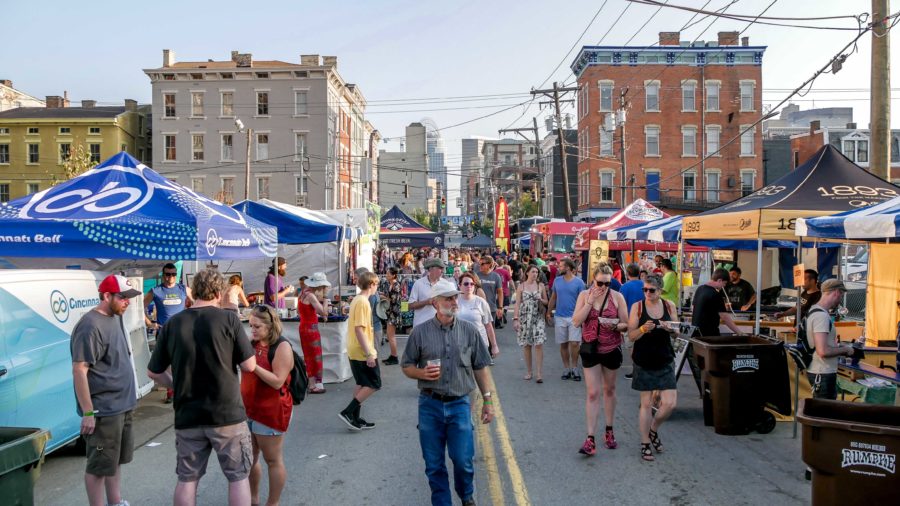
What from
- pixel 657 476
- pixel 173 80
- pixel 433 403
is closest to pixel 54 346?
pixel 433 403

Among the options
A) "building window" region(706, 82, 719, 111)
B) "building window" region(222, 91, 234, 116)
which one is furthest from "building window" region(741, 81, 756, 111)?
"building window" region(222, 91, 234, 116)

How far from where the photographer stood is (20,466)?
157 inches

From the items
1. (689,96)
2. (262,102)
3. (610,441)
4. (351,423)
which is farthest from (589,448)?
(689,96)

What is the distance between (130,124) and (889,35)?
2083 inches

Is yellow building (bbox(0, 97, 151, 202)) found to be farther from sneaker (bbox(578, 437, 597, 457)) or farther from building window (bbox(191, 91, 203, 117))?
sneaker (bbox(578, 437, 597, 457))

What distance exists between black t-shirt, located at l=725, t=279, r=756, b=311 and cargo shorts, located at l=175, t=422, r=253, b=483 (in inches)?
451

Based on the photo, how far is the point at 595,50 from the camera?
52250 mm

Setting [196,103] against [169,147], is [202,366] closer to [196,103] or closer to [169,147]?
[196,103]

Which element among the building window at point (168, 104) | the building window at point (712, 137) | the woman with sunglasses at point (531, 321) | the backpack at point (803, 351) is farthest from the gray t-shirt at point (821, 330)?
the building window at point (168, 104)

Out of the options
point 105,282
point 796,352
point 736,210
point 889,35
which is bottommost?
point 796,352

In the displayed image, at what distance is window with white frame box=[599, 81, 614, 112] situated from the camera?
5294 centimetres

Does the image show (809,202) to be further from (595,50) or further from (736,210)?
(595,50)

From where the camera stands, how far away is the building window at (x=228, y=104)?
5175 cm

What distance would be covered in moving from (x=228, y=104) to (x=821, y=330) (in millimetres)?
50343
